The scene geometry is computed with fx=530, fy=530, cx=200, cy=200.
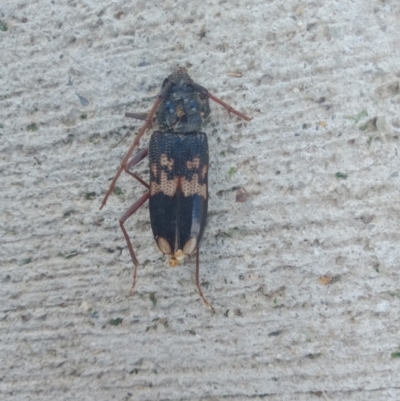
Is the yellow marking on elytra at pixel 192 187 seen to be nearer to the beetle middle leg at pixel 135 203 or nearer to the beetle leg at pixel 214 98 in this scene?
the beetle middle leg at pixel 135 203

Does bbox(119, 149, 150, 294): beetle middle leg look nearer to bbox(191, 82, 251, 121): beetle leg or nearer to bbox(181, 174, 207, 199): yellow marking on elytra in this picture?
bbox(181, 174, 207, 199): yellow marking on elytra

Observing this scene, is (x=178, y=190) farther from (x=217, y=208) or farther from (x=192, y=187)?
(x=217, y=208)

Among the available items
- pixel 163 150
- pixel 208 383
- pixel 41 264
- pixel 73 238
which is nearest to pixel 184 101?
pixel 163 150

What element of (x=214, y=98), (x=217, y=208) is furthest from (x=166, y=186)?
(x=214, y=98)

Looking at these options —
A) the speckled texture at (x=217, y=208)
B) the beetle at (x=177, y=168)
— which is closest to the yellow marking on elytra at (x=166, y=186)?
the beetle at (x=177, y=168)

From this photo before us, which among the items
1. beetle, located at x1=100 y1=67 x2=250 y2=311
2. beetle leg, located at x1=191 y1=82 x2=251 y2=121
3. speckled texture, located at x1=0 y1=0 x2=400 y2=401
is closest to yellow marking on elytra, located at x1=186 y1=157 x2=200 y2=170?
beetle, located at x1=100 y1=67 x2=250 y2=311

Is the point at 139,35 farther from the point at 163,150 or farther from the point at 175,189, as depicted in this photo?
the point at 175,189

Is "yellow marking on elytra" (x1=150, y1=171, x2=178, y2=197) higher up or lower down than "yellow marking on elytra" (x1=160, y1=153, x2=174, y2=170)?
lower down
